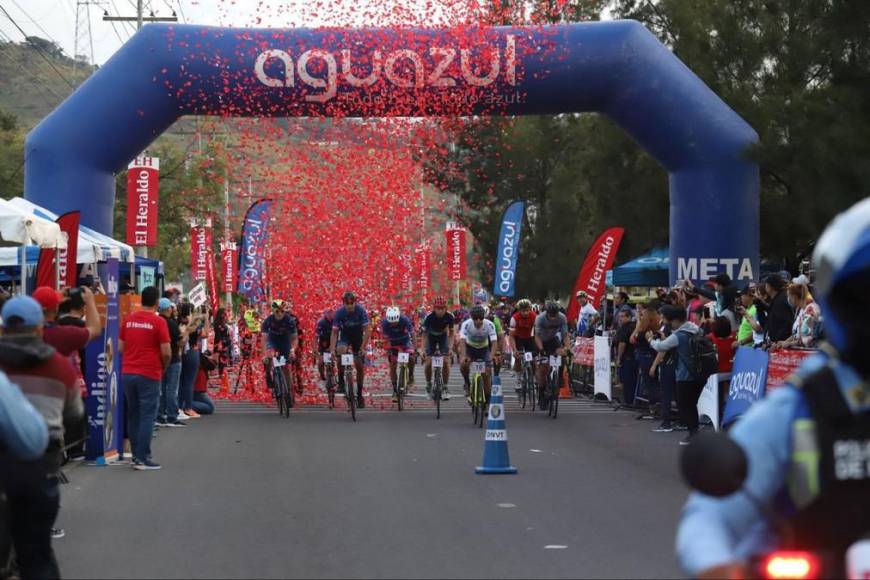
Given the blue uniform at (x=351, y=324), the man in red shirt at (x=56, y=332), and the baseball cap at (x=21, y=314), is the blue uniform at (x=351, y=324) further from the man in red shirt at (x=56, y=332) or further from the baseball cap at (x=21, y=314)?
the baseball cap at (x=21, y=314)

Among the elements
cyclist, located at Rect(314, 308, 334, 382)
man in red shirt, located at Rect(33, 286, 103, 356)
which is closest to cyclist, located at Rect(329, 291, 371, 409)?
cyclist, located at Rect(314, 308, 334, 382)

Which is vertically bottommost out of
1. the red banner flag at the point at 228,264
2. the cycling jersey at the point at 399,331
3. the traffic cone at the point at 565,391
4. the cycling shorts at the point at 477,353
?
the traffic cone at the point at 565,391

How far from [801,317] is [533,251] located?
162 ft

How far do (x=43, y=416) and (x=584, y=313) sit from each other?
22.0 m

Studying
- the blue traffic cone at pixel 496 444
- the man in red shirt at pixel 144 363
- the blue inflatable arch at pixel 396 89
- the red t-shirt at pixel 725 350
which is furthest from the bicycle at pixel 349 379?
the blue traffic cone at pixel 496 444

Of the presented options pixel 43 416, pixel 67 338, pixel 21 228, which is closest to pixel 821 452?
pixel 43 416

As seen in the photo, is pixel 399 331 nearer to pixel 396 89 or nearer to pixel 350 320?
pixel 350 320

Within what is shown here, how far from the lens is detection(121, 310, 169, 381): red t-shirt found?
47.5 feet

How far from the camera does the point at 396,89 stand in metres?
21.3

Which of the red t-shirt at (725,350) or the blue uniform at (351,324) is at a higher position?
the blue uniform at (351,324)

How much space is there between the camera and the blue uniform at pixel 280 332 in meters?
22.1

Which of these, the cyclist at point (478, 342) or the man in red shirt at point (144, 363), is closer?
the man in red shirt at point (144, 363)

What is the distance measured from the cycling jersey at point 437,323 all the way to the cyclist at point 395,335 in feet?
2.51

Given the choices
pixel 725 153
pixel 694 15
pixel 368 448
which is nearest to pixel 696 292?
pixel 725 153
